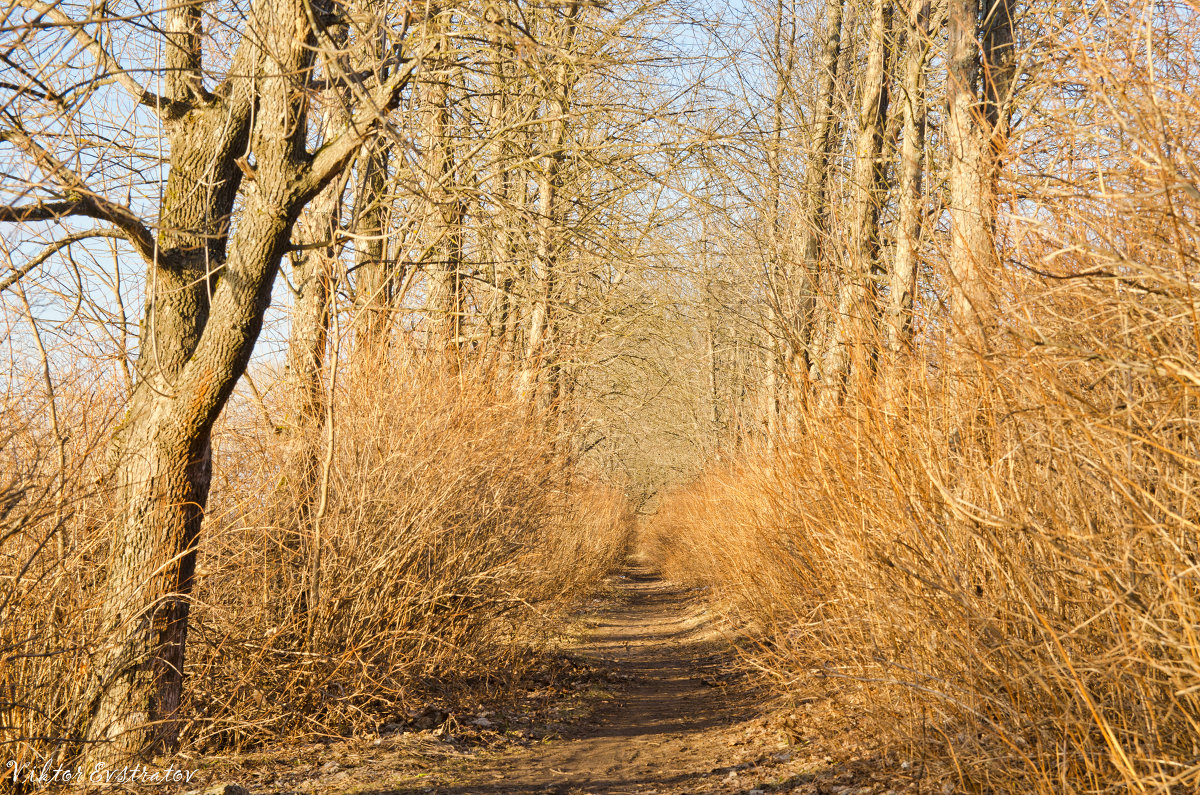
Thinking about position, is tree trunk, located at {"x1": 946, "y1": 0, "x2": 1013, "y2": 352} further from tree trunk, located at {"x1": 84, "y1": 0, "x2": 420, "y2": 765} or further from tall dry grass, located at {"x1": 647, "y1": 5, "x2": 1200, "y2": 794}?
tree trunk, located at {"x1": 84, "y1": 0, "x2": 420, "y2": 765}

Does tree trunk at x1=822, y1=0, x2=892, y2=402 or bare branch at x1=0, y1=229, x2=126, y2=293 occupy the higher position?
tree trunk at x1=822, y1=0, x2=892, y2=402

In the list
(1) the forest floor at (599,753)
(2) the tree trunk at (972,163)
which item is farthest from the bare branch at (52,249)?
(2) the tree trunk at (972,163)

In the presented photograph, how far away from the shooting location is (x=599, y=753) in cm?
545

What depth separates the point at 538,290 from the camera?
10562 millimetres

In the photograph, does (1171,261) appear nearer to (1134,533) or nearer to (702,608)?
(1134,533)

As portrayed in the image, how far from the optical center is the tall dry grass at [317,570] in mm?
3955

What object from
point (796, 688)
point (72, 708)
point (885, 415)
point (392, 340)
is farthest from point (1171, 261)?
point (392, 340)

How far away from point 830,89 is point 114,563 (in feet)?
36.3

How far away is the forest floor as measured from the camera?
442cm

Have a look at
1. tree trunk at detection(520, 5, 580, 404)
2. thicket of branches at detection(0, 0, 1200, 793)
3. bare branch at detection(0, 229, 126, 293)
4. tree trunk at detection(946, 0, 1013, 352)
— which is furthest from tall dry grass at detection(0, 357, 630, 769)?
tree trunk at detection(946, 0, 1013, 352)

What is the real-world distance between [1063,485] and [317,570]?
4280mm

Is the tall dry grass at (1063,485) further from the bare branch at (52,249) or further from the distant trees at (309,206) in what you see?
the bare branch at (52,249)

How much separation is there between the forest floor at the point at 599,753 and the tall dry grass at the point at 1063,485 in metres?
0.56

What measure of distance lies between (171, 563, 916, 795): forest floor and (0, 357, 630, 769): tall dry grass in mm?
340
